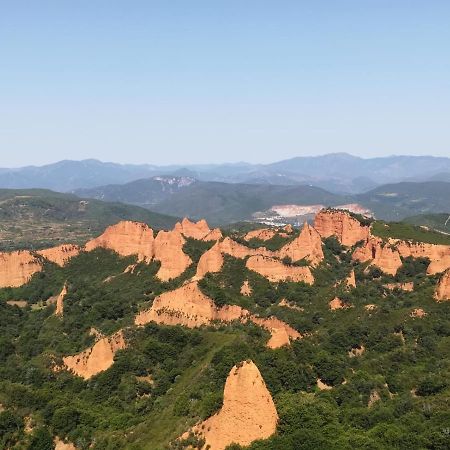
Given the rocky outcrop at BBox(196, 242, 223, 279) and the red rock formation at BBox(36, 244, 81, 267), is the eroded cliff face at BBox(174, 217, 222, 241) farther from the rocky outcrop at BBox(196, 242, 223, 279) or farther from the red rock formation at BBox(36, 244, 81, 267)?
the rocky outcrop at BBox(196, 242, 223, 279)

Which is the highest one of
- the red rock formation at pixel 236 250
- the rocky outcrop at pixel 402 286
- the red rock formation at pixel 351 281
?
the red rock formation at pixel 236 250

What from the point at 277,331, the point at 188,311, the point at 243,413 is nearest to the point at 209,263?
the point at 188,311

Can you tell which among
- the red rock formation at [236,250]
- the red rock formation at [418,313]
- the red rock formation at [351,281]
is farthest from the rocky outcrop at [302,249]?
the red rock formation at [418,313]

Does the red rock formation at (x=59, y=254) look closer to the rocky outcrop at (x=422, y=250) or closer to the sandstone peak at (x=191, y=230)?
the sandstone peak at (x=191, y=230)

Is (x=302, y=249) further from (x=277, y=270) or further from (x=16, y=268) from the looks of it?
(x=16, y=268)

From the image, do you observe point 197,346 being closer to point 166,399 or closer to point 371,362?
point 166,399


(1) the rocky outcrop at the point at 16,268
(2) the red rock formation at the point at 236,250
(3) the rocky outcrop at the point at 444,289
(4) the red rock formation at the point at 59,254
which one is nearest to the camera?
(3) the rocky outcrop at the point at 444,289
